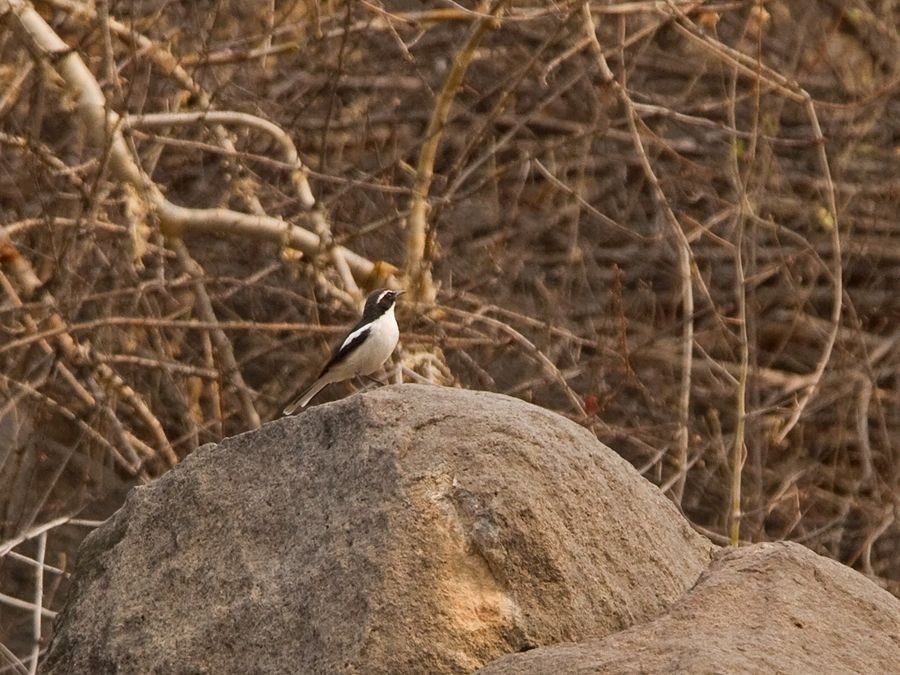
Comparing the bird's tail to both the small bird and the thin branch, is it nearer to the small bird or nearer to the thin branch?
the small bird

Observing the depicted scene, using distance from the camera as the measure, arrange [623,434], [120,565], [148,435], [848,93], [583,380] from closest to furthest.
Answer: [120,565], [623,434], [148,435], [583,380], [848,93]

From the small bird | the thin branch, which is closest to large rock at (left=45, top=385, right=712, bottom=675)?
the small bird

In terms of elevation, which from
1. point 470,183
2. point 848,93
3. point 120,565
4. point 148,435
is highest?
point 120,565

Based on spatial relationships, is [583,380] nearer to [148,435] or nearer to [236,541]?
[148,435]

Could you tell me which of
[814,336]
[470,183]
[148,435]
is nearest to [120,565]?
[148,435]

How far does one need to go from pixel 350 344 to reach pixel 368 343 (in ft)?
0.34

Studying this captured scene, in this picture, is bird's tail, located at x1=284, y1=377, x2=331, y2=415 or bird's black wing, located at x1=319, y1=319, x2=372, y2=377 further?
bird's tail, located at x1=284, y1=377, x2=331, y2=415

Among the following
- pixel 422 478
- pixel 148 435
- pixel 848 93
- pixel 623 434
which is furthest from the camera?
pixel 848 93

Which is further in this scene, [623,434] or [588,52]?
[588,52]

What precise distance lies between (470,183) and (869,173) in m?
2.81

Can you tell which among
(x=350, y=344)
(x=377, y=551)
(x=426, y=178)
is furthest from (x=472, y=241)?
(x=377, y=551)

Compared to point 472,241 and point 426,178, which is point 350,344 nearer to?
point 426,178

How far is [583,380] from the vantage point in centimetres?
1102

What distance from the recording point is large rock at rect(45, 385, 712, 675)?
184 inches
